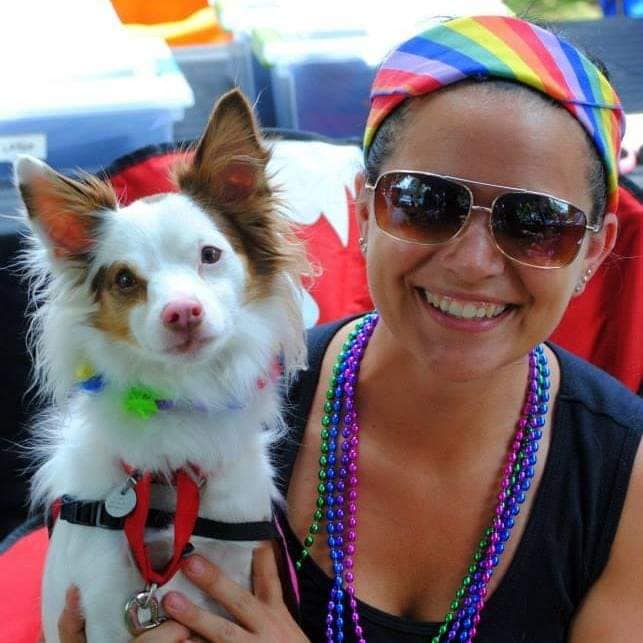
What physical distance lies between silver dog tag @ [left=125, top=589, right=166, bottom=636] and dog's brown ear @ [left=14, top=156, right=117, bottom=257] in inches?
17.2

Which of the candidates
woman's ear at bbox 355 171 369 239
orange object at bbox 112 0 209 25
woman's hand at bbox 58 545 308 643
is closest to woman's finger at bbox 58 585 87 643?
woman's hand at bbox 58 545 308 643

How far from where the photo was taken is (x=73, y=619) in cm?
109

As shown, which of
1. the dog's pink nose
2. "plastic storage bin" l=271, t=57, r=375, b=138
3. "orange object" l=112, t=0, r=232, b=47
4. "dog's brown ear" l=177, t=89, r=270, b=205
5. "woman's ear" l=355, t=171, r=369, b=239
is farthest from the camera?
"orange object" l=112, t=0, r=232, b=47

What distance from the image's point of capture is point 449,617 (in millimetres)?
1195

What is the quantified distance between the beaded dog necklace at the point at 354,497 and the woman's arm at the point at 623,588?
0.14 meters

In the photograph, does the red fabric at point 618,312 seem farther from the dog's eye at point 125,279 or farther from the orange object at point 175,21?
the orange object at point 175,21

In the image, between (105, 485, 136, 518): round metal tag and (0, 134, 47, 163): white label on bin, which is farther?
(0, 134, 47, 163): white label on bin

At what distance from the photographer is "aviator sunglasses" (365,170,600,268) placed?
1.03 meters

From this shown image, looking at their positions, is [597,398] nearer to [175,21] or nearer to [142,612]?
[142,612]

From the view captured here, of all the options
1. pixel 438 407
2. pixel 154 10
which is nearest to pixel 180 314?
pixel 438 407

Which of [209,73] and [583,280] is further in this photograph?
[209,73]

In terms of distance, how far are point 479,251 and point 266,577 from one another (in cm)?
51

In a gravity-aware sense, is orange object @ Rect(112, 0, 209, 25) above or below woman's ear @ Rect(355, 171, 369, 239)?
below

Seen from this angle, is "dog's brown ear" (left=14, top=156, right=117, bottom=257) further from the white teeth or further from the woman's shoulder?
the woman's shoulder
